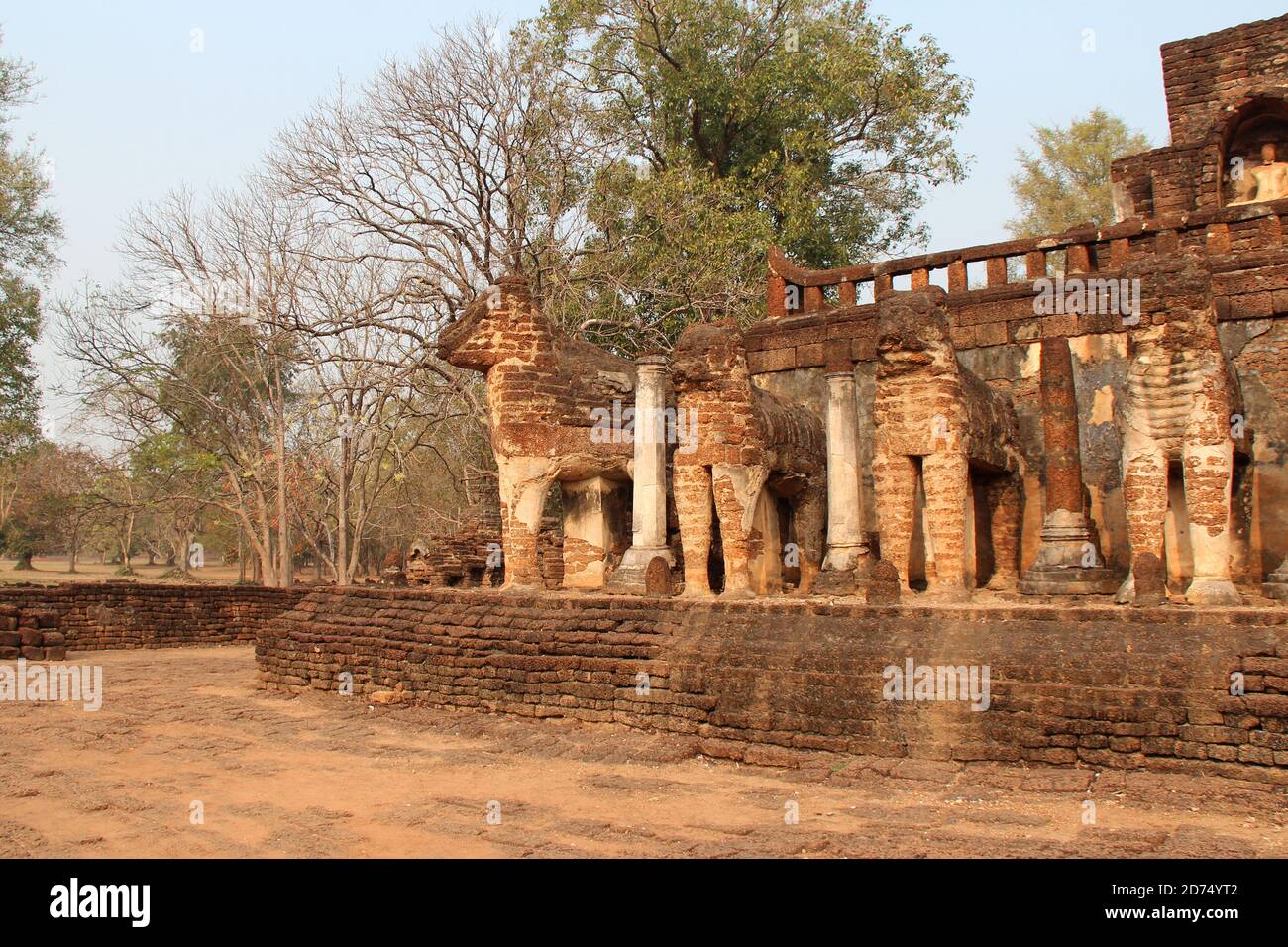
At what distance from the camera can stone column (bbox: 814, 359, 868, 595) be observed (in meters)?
10.6

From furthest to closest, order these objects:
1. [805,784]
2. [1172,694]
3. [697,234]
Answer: [697,234] < [805,784] < [1172,694]

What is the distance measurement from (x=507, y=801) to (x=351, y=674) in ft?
17.8

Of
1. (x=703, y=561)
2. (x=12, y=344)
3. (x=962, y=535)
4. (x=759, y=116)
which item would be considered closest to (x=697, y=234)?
(x=759, y=116)

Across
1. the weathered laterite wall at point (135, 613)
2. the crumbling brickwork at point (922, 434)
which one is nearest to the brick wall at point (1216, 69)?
the crumbling brickwork at point (922, 434)

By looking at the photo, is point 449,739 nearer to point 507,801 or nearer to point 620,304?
point 507,801

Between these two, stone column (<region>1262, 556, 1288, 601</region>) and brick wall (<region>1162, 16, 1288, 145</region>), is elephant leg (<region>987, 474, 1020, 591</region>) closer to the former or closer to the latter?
stone column (<region>1262, 556, 1288, 601</region>)

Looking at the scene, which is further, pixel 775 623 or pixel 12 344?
pixel 12 344

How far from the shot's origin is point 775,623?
852 cm

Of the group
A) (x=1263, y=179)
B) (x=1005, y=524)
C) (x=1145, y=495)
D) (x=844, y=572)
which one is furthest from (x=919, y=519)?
(x=1263, y=179)

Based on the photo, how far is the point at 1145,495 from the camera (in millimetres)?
7941

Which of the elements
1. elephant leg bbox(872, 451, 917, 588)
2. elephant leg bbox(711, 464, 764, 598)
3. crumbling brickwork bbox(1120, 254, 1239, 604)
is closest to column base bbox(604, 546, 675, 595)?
elephant leg bbox(711, 464, 764, 598)

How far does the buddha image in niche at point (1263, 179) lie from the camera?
14.6m

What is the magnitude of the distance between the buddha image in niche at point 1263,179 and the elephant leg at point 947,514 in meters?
8.60

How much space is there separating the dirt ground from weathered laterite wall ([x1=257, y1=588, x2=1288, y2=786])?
229 millimetres
